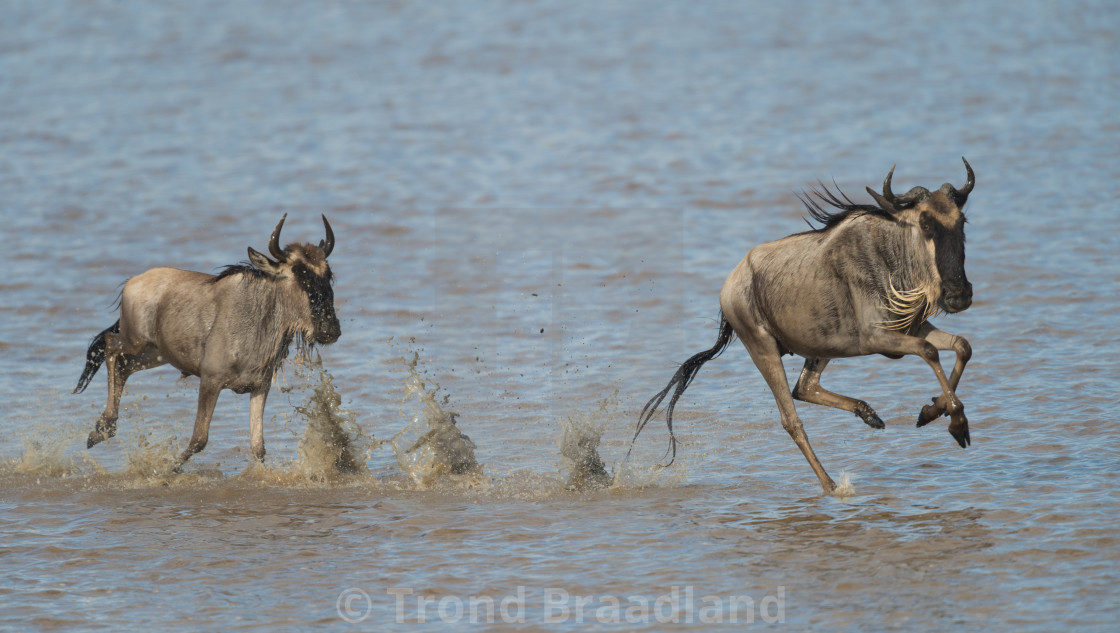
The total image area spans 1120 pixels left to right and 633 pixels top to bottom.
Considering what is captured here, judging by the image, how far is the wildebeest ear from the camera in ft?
29.7

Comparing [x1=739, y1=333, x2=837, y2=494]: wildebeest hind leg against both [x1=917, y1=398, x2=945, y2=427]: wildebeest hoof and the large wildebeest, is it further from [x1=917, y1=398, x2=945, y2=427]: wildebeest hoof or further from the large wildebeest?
[x1=917, y1=398, x2=945, y2=427]: wildebeest hoof

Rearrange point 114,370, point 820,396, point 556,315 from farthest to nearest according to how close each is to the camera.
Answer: point 556,315 < point 114,370 < point 820,396

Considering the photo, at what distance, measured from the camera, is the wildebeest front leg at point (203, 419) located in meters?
9.09

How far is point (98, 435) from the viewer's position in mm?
9516

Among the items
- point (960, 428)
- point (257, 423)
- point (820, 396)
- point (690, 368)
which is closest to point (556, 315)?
point (690, 368)

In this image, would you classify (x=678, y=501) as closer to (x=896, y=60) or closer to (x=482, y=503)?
(x=482, y=503)

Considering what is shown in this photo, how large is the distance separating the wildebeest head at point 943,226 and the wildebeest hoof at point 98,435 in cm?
554

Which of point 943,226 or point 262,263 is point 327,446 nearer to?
point 262,263

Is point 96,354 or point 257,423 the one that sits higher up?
point 96,354

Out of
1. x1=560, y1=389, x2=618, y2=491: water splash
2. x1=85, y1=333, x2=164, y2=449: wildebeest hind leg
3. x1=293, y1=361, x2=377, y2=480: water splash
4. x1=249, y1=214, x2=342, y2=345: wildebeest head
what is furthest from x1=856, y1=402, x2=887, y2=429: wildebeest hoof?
x1=85, y1=333, x2=164, y2=449: wildebeest hind leg

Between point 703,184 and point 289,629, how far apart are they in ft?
42.9

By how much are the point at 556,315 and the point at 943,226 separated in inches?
242

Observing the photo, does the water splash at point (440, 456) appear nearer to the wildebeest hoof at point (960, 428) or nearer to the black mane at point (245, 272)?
the black mane at point (245, 272)

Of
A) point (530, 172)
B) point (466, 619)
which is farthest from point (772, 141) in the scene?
point (466, 619)
